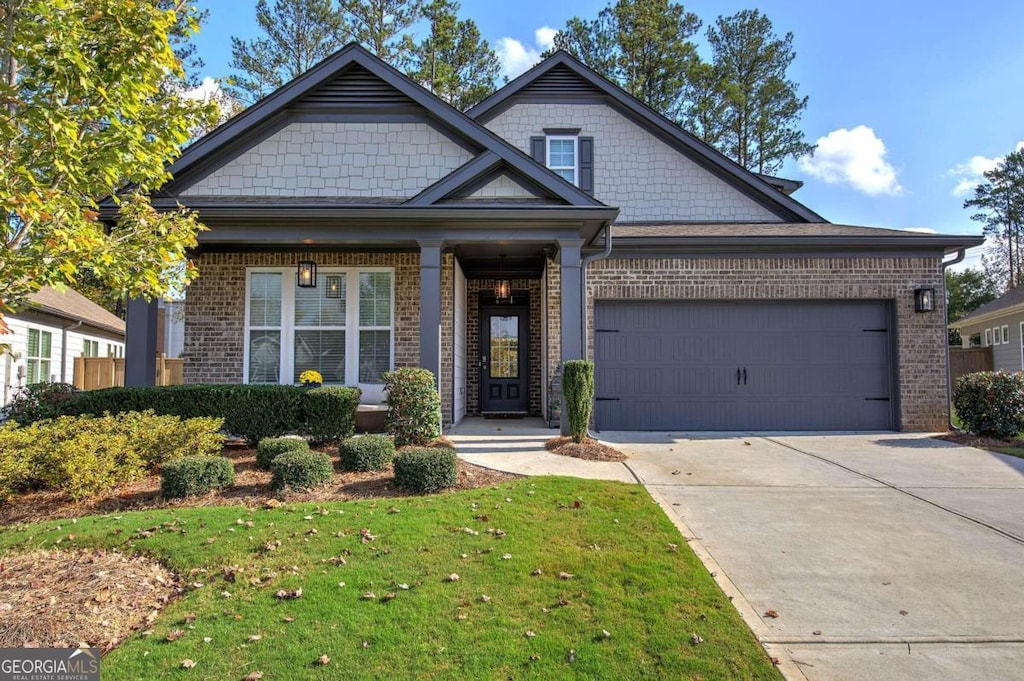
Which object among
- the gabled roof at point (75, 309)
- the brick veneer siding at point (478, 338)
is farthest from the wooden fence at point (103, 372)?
the brick veneer siding at point (478, 338)

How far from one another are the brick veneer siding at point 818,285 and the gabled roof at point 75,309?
530 inches

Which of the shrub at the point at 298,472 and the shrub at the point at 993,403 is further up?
the shrub at the point at 993,403

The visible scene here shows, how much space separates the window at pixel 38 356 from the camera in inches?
563

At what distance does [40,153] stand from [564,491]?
4851 millimetres

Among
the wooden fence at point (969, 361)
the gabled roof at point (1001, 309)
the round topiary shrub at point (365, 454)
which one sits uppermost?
the gabled roof at point (1001, 309)

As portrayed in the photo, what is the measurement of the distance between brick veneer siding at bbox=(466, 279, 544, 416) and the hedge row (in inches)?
186

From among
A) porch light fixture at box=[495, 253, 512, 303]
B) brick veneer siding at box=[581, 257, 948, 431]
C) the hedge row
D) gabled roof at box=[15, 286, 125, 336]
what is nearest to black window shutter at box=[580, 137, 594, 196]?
porch light fixture at box=[495, 253, 512, 303]

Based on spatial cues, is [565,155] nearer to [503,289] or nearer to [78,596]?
[503,289]

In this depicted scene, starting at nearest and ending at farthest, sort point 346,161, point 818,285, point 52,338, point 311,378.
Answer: point 311,378
point 346,161
point 818,285
point 52,338

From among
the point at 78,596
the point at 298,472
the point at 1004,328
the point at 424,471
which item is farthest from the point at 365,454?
the point at 1004,328

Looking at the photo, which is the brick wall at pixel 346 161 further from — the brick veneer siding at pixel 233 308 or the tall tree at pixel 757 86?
the tall tree at pixel 757 86

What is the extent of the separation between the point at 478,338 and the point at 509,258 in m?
2.04

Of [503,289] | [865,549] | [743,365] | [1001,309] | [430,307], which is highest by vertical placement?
[1001,309]

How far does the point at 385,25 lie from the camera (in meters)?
19.8
